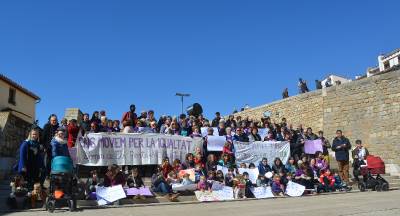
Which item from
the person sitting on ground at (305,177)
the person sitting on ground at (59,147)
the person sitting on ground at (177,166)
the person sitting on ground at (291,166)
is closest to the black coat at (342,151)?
the person sitting on ground at (291,166)

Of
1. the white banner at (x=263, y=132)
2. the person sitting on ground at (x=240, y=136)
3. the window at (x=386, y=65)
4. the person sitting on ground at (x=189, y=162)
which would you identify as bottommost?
the person sitting on ground at (x=189, y=162)

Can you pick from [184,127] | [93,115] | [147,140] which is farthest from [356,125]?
[93,115]

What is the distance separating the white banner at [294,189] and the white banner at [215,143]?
2627 millimetres

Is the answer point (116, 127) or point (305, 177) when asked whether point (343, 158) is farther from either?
point (116, 127)

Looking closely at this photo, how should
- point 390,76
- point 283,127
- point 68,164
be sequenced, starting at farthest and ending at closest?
1. point 390,76
2. point 283,127
3. point 68,164

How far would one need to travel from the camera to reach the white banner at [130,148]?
12477 mm

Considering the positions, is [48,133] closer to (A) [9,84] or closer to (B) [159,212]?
(B) [159,212]

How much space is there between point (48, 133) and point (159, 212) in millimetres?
4269

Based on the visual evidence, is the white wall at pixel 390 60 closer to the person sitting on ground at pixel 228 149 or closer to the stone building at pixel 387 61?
the stone building at pixel 387 61

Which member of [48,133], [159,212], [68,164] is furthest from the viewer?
[48,133]

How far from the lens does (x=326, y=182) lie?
14.5 metres

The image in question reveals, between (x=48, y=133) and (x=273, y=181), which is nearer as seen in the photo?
(x=48, y=133)

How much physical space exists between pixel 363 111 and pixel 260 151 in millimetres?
7300

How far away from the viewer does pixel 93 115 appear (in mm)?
13555
